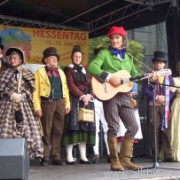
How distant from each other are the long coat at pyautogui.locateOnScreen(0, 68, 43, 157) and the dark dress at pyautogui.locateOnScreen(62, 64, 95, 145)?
0.76 m

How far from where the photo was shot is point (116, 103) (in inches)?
201

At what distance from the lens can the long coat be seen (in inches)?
210

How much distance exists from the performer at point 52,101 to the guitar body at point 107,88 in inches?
43.0

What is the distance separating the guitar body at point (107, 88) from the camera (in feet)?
16.3

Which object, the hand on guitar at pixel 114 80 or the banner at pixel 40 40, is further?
the banner at pixel 40 40

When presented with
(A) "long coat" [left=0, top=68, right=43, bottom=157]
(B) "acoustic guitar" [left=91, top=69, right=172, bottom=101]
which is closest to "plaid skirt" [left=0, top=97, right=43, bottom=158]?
(A) "long coat" [left=0, top=68, right=43, bottom=157]

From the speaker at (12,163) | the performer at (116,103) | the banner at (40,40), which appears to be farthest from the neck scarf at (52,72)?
the banner at (40,40)

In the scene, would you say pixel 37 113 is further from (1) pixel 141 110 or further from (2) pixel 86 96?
(1) pixel 141 110

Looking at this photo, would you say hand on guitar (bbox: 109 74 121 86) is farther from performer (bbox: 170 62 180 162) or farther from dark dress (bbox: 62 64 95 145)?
performer (bbox: 170 62 180 162)

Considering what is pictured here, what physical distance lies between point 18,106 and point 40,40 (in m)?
4.90

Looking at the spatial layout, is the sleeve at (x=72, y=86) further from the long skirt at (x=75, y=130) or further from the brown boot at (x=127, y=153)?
the brown boot at (x=127, y=153)

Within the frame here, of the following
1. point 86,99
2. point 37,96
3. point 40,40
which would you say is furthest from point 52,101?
point 40,40

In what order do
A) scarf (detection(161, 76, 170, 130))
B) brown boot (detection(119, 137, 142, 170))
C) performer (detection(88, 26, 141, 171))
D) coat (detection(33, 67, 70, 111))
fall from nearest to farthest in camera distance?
performer (detection(88, 26, 141, 171)) → brown boot (detection(119, 137, 142, 170)) → coat (detection(33, 67, 70, 111)) → scarf (detection(161, 76, 170, 130))

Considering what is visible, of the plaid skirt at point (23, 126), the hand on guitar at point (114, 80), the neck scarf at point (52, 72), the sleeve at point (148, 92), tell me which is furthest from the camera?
the sleeve at point (148, 92)
